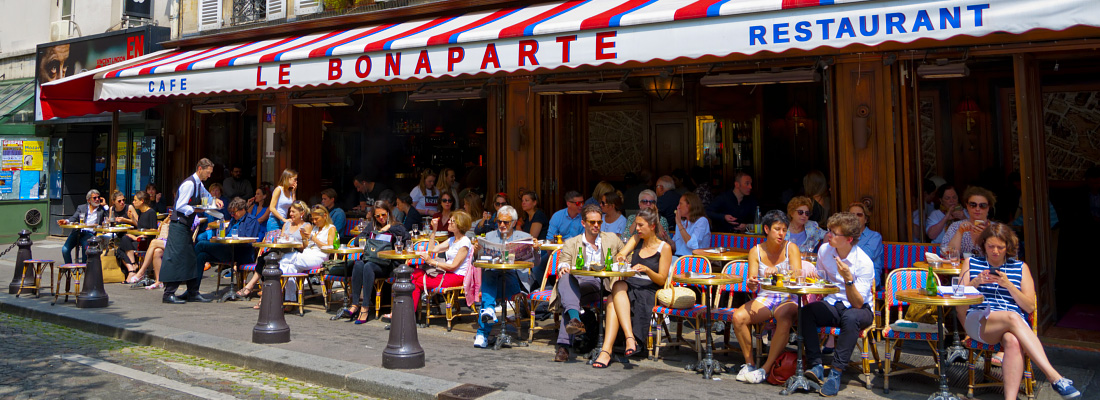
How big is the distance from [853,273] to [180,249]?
718 cm

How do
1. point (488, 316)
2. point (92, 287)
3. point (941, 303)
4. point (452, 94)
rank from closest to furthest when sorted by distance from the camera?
point (941, 303), point (488, 316), point (92, 287), point (452, 94)

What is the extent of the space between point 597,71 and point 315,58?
3284 mm

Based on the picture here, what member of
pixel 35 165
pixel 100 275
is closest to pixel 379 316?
pixel 100 275

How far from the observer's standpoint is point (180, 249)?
9.04 meters

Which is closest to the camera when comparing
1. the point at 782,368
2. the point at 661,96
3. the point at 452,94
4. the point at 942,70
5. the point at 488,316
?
the point at 782,368

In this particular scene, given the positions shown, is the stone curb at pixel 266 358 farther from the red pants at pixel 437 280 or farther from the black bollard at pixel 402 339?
the red pants at pixel 437 280

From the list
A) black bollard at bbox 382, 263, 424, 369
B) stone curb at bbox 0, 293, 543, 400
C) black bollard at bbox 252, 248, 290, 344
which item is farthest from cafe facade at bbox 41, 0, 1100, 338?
stone curb at bbox 0, 293, 543, 400

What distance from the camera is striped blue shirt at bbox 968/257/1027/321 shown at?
197 inches

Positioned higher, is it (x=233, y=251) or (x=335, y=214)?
(x=335, y=214)

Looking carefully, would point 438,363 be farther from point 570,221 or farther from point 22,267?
point 22,267

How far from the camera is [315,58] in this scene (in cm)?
935

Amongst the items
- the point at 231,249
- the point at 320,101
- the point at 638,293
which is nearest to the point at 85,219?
the point at 231,249

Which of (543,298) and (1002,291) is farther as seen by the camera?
(543,298)

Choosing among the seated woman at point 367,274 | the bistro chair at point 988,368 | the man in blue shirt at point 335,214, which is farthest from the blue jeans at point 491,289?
the bistro chair at point 988,368
